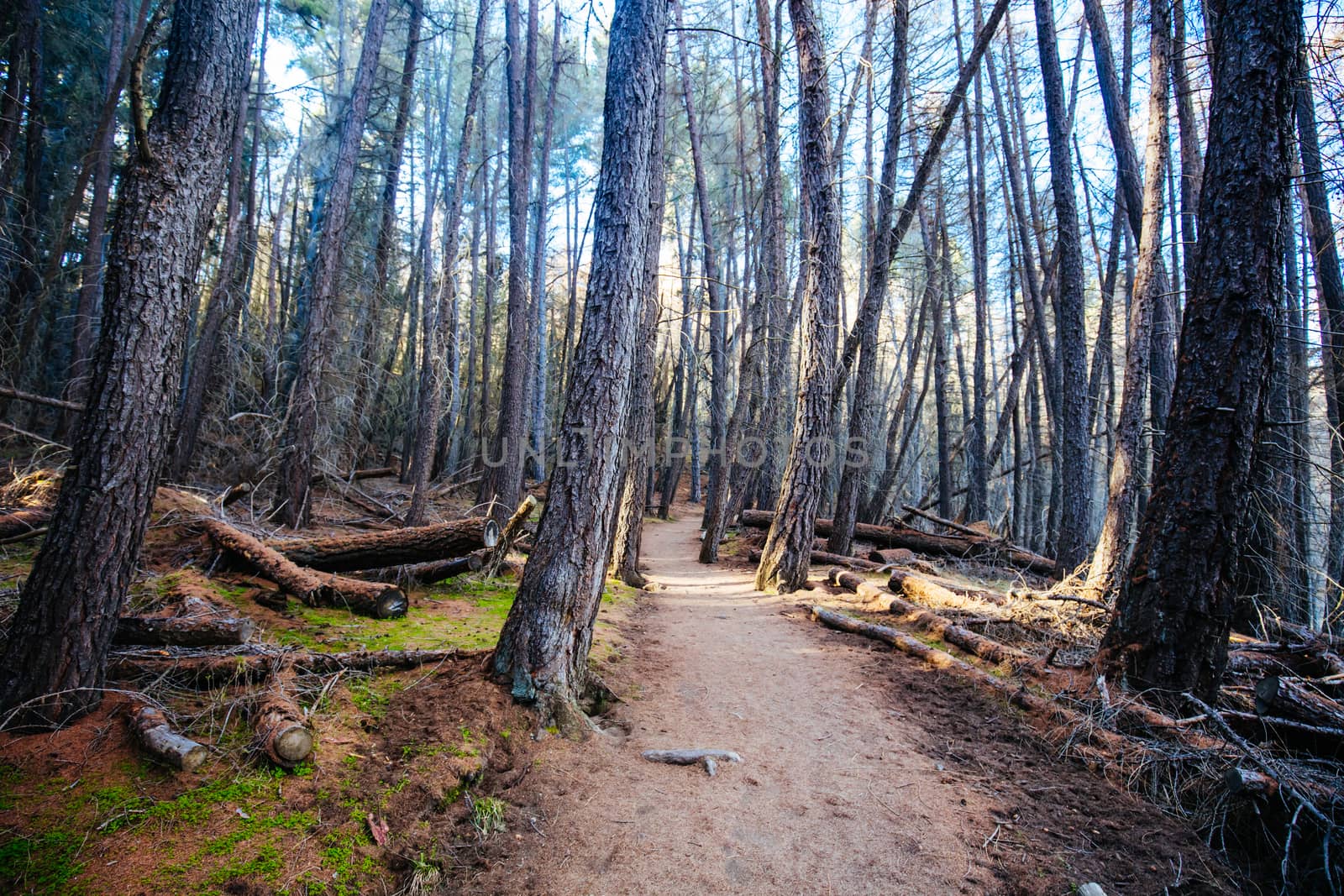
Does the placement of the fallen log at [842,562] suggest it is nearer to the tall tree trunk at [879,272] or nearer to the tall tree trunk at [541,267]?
the tall tree trunk at [879,272]

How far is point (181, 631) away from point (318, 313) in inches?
243

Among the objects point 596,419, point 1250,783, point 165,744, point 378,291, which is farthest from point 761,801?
point 378,291

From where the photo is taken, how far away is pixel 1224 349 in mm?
3729

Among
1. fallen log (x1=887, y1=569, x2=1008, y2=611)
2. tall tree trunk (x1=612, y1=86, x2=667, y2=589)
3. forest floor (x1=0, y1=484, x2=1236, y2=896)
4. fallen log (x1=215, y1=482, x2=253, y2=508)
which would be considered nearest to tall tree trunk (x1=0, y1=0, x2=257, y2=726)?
forest floor (x1=0, y1=484, x2=1236, y2=896)

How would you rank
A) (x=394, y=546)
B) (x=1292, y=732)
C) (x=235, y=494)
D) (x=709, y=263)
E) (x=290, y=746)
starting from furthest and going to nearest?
(x=709, y=263)
(x=235, y=494)
(x=394, y=546)
(x=1292, y=732)
(x=290, y=746)

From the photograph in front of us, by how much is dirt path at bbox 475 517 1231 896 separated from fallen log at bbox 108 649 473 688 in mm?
1448

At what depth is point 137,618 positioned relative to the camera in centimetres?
374

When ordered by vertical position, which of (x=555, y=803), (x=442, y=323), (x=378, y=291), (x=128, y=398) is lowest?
(x=555, y=803)

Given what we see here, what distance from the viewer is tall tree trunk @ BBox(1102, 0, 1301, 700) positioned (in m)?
3.67

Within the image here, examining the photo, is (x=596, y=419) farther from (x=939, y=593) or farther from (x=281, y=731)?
(x=939, y=593)

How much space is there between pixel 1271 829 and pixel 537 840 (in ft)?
11.3

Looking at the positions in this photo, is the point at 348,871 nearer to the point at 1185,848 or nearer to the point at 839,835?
the point at 839,835

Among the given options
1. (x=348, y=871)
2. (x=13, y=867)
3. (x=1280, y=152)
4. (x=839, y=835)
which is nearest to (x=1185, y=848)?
(x=839, y=835)

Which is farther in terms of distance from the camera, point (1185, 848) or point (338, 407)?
point (338, 407)
